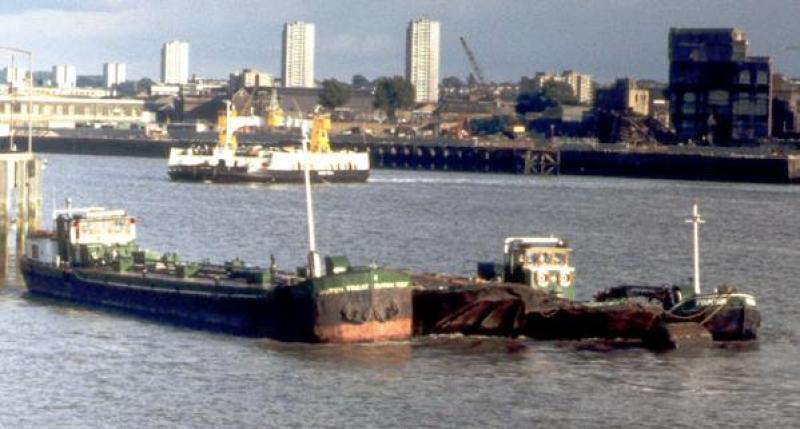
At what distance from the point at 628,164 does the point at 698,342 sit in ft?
304

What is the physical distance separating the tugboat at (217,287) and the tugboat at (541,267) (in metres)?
3.43

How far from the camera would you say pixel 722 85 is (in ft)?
473

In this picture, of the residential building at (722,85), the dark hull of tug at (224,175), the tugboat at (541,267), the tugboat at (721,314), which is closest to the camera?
the tugboat at (721,314)

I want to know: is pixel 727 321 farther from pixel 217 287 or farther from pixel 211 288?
pixel 211 288

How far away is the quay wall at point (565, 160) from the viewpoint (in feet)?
405

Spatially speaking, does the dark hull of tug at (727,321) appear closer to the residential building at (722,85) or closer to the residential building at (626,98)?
the residential building at (722,85)

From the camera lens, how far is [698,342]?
122ft

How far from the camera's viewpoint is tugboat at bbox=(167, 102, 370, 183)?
10606cm

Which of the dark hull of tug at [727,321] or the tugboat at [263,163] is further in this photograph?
the tugboat at [263,163]

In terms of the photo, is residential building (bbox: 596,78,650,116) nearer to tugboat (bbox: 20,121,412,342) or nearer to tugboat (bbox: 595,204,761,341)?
tugboat (bbox: 20,121,412,342)

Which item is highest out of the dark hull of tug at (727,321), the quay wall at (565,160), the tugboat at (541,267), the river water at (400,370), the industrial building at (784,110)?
the industrial building at (784,110)

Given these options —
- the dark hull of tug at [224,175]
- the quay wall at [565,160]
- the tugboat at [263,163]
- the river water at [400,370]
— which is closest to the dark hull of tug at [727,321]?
the river water at [400,370]

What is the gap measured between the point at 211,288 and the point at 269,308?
7.91 ft

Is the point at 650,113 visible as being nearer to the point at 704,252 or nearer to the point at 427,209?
the point at 427,209
